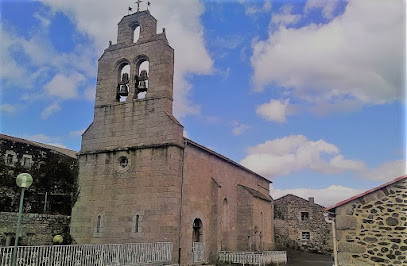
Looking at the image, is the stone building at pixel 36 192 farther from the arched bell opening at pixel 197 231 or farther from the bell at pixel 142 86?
the arched bell opening at pixel 197 231

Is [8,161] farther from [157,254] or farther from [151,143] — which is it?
[157,254]

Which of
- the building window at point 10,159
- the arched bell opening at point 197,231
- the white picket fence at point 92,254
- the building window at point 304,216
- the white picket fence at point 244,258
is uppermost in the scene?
the building window at point 10,159

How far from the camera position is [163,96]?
18797 mm

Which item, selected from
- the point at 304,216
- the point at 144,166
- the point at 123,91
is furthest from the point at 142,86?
the point at 304,216

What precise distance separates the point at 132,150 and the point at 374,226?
11852 mm

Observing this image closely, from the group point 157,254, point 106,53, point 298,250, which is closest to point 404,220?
point 157,254

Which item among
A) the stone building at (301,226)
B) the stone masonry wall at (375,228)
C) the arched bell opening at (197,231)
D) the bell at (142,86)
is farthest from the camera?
the stone building at (301,226)

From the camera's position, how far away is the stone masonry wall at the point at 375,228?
10336 millimetres

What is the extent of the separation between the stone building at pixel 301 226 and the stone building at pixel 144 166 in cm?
1526

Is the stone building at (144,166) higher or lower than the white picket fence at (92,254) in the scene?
higher

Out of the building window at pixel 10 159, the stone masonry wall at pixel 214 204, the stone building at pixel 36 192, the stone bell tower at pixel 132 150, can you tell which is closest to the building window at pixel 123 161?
the stone bell tower at pixel 132 150

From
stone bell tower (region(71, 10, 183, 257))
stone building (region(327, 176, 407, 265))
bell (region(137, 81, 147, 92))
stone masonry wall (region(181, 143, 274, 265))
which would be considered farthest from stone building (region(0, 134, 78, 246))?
stone building (region(327, 176, 407, 265))

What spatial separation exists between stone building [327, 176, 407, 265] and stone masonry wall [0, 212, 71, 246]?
14872 millimetres

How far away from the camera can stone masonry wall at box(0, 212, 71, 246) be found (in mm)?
21250
